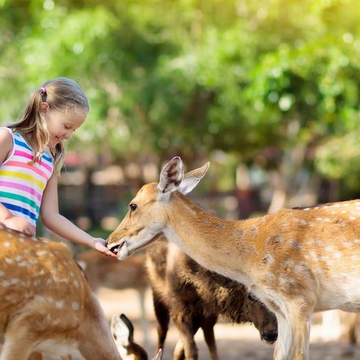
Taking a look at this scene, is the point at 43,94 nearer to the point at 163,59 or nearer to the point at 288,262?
the point at 288,262

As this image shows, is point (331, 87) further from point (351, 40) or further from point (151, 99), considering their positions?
point (151, 99)

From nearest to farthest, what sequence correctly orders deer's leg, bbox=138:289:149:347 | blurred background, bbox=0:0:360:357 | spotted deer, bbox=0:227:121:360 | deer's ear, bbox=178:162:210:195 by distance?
spotted deer, bbox=0:227:121:360, deer's ear, bbox=178:162:210:195, deer's leg, bbox=138:289:149:347, blurred background, bbox=0:0:360:357

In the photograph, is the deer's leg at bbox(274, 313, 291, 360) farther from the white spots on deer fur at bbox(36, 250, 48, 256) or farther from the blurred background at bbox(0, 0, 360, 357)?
the blurred background at bbox(0, 0, 360, 357)

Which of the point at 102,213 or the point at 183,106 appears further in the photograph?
the point at 102,213

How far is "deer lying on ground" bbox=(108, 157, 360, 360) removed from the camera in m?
5.82

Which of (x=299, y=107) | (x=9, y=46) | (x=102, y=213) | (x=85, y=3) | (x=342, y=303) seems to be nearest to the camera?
(x=342, y=303)

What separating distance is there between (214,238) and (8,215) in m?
1.60

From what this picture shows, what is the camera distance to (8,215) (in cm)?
508

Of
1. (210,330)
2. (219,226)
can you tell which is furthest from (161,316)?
(219,226)

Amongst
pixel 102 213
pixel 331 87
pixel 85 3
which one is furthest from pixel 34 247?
pixel 102 213

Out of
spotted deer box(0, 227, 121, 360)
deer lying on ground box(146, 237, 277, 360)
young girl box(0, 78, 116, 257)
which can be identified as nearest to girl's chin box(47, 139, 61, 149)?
young girl box(0, 78, 116, 257)

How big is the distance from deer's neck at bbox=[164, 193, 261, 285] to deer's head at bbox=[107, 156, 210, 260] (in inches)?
3.1

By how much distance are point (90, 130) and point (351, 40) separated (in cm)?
586

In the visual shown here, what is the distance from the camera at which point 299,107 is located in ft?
50.5
